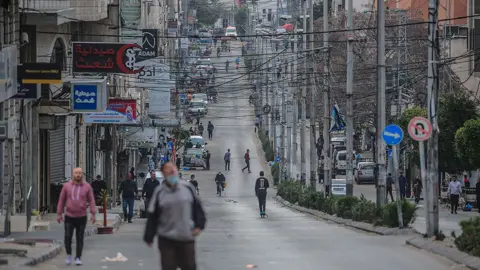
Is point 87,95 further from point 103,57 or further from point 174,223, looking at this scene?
point 174,223

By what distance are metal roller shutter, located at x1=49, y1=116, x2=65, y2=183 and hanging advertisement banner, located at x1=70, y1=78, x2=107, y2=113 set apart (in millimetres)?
4926

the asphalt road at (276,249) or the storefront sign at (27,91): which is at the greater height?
the storefront sign at (27,91)

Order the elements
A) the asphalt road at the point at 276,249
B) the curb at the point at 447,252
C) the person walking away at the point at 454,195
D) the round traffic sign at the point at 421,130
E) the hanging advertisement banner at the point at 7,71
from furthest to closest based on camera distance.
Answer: the person walking away at the point at 454,195
the round traffic sign at the point at 421,130
the hanging advertisement banner at the point at 7,71
the asphalt road at the point at 276,249
the curb at the point at 447,252

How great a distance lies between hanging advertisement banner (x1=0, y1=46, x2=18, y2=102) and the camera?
24031 millimetres

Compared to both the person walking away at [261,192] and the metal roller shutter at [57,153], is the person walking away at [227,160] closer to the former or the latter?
the metal roller shutter at [57,153]

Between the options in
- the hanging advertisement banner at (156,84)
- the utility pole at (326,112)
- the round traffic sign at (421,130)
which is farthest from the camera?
the hanging advertisement banner at (156,84)

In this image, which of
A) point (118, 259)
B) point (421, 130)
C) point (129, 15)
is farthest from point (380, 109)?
point (129, 15)

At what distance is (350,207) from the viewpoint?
39.8 metres

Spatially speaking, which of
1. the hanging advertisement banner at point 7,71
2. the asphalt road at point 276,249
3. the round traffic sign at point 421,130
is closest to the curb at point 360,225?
the asphalt road at point 276,249

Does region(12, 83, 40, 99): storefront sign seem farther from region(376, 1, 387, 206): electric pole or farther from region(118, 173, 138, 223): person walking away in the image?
region(376, 1, 387, 206): electric pole

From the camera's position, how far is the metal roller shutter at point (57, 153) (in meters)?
45.0

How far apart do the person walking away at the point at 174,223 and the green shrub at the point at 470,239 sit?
7.43 metres

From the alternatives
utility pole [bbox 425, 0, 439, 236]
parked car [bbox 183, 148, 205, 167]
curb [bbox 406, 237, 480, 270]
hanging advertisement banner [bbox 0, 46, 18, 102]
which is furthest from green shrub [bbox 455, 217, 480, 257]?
parked car [bbox 183, 148, 205, 167]

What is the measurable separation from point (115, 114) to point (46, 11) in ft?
32.4
